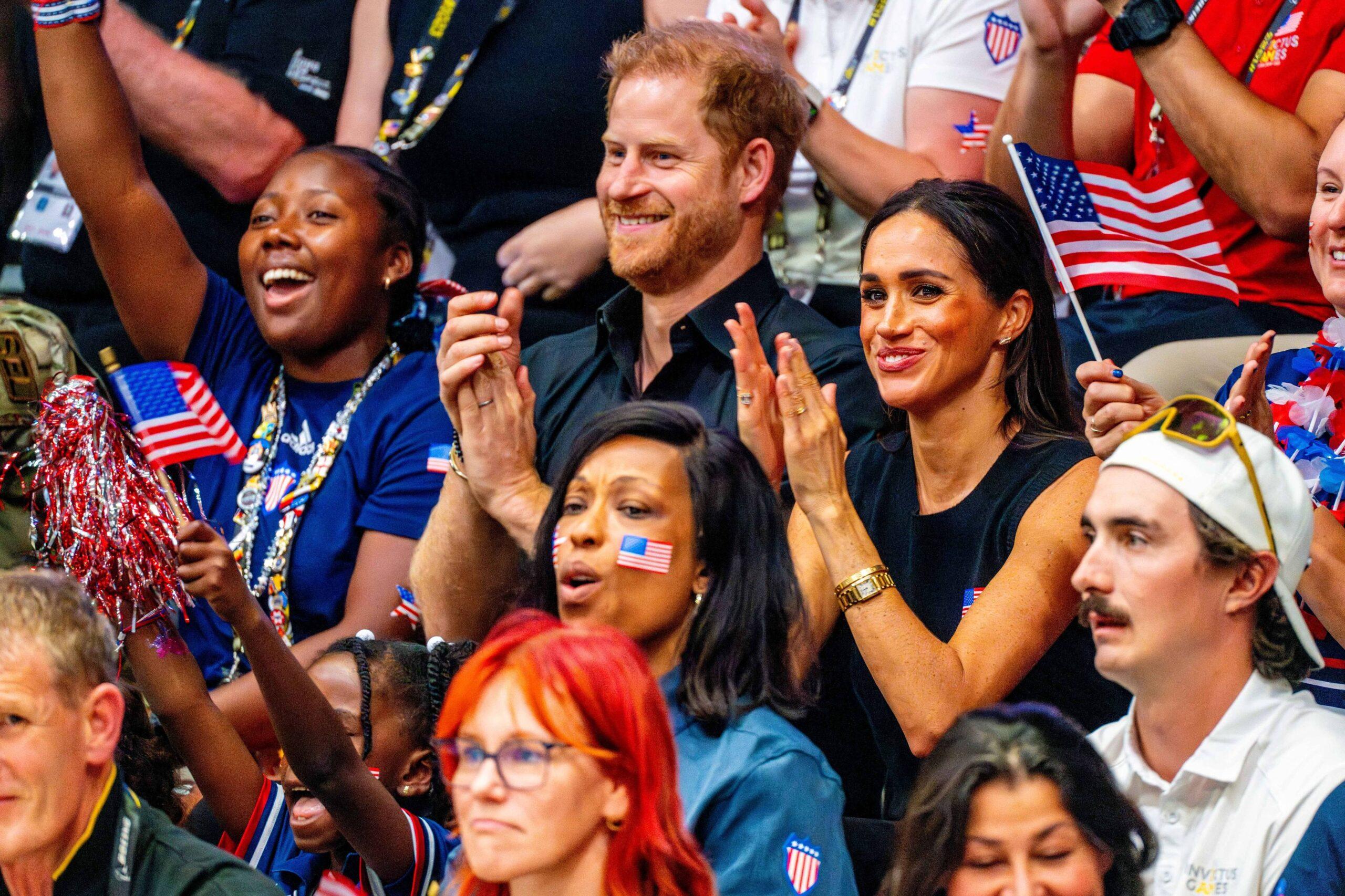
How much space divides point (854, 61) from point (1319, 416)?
1.65 metres

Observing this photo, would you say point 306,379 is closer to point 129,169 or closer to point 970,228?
point 129,169

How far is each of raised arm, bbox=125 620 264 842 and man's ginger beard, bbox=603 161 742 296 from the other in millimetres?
1242

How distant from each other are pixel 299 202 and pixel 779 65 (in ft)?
4.18

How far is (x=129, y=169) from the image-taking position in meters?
4.13

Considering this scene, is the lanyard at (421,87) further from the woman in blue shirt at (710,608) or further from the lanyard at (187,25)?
the woman in blue shirt at (710,608)

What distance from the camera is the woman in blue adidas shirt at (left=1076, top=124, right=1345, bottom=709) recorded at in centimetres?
272

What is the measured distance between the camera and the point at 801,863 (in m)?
2.55

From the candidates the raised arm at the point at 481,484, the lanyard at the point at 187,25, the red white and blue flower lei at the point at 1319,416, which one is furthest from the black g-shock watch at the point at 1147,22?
the lanyard at the point at 187,25

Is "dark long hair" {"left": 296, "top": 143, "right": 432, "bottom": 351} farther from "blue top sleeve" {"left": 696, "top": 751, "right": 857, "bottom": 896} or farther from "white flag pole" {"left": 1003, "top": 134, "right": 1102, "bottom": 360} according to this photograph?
"blue top sleeve" {"left": 696, "top": 751, "right": 857, "bottom": 896}

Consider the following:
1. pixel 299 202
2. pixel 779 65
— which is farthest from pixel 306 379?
pixel 779 65

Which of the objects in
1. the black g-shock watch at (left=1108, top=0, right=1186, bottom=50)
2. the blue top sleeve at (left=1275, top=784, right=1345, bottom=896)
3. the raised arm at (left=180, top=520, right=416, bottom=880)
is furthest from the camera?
the black g-shock watch at (left=1108, top=0, right=1186, bottom=50)

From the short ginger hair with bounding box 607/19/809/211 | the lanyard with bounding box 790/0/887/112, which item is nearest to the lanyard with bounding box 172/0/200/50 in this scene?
the short ginger hair with bounding box 607/19/809/211

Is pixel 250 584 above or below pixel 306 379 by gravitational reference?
below

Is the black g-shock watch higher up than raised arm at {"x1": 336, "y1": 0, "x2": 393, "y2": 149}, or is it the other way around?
the black g-shock watch
